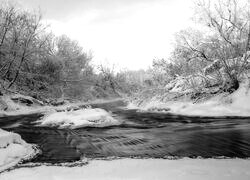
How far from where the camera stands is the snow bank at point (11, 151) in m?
7.43

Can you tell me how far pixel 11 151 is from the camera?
26.7ft

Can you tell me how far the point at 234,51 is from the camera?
72.5 ft

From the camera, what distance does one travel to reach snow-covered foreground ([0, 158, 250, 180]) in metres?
5.77

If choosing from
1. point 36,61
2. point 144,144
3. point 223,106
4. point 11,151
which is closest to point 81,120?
point 144,144

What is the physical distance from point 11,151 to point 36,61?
30.4m

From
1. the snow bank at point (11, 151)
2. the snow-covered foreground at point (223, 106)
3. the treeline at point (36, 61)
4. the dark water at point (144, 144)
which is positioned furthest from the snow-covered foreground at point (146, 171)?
the treeline at point (36, 61)

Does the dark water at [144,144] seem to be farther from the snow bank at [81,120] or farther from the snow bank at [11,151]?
the snow bank at [81,120]

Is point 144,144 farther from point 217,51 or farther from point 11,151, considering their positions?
point 217,51

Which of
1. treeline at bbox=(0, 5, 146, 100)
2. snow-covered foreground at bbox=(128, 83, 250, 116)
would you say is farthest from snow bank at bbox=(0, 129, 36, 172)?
treeline at bbox=(0, 5, 146, 100)

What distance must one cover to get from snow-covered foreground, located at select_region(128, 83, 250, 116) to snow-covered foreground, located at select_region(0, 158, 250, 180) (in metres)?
12.2

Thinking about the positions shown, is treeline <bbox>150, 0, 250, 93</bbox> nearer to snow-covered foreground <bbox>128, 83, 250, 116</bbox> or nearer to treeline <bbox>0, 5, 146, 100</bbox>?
snow-covered foreground <bbox>128, 83, 250, 116</bbox>

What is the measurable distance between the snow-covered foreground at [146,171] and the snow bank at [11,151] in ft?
2.98

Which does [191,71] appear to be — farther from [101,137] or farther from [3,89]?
[3,89]

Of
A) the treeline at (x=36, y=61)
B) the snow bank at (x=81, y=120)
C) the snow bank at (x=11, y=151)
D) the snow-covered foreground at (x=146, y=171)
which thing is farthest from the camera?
the treeline at (x=36, y=61)
